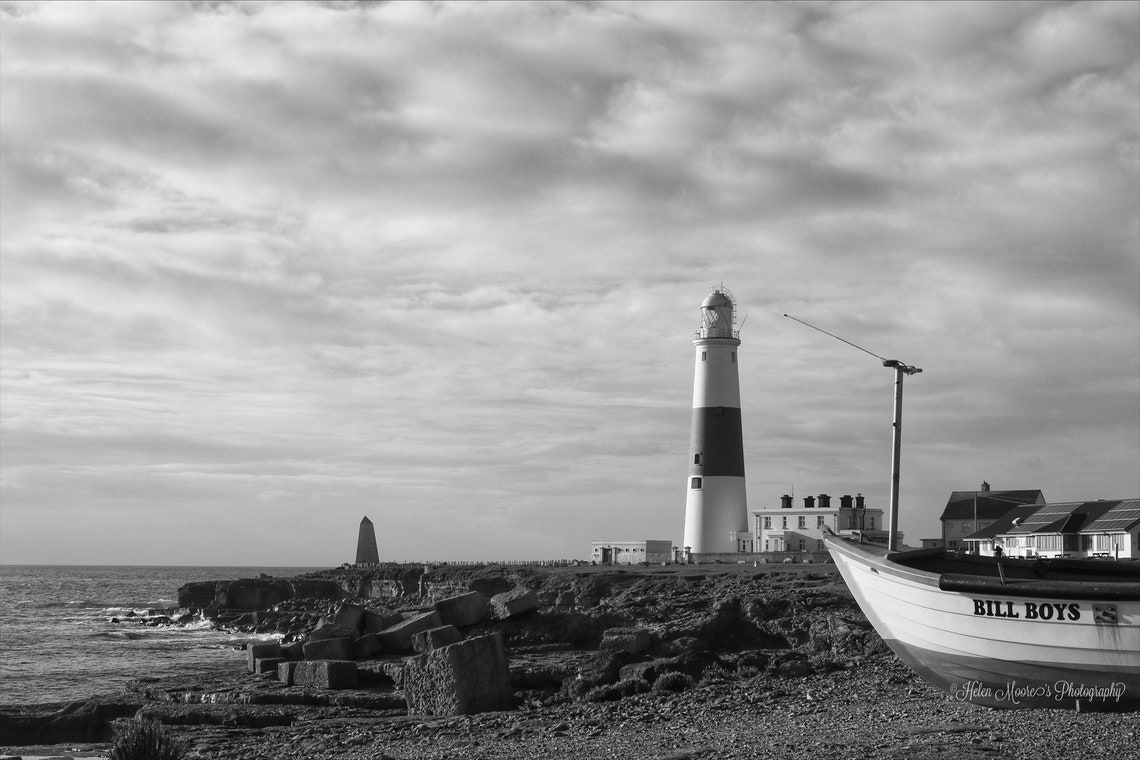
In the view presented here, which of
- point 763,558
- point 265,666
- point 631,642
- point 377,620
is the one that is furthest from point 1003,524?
point 265,666

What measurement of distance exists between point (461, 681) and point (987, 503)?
51125mm

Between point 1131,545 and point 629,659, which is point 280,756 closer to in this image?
point 629,659

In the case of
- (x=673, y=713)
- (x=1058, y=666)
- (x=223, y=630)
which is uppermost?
(x=1058, y=666)

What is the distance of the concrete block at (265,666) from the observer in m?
23.8

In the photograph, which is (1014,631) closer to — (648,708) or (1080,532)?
(648,708)

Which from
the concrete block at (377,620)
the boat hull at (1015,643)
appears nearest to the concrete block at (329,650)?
the concrete block at (377,620)

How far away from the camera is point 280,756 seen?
49.1ft

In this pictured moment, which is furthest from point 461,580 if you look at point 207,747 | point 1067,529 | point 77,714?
point 207,747

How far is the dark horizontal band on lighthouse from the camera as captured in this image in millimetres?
46625

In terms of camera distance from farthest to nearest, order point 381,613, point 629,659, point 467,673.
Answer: point 381,613, point 629,659, point 467,673

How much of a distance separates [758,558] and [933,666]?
33254 millimetres

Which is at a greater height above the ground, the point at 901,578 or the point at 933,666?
the point at 901,578

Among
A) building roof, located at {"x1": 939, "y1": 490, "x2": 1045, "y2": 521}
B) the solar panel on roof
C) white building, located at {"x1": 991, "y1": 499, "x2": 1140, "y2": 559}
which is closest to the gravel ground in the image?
white building, located at {"x1": 991, "y1": 499, "x2": 1140, "y2": 559}

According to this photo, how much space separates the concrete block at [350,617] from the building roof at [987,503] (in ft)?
141
